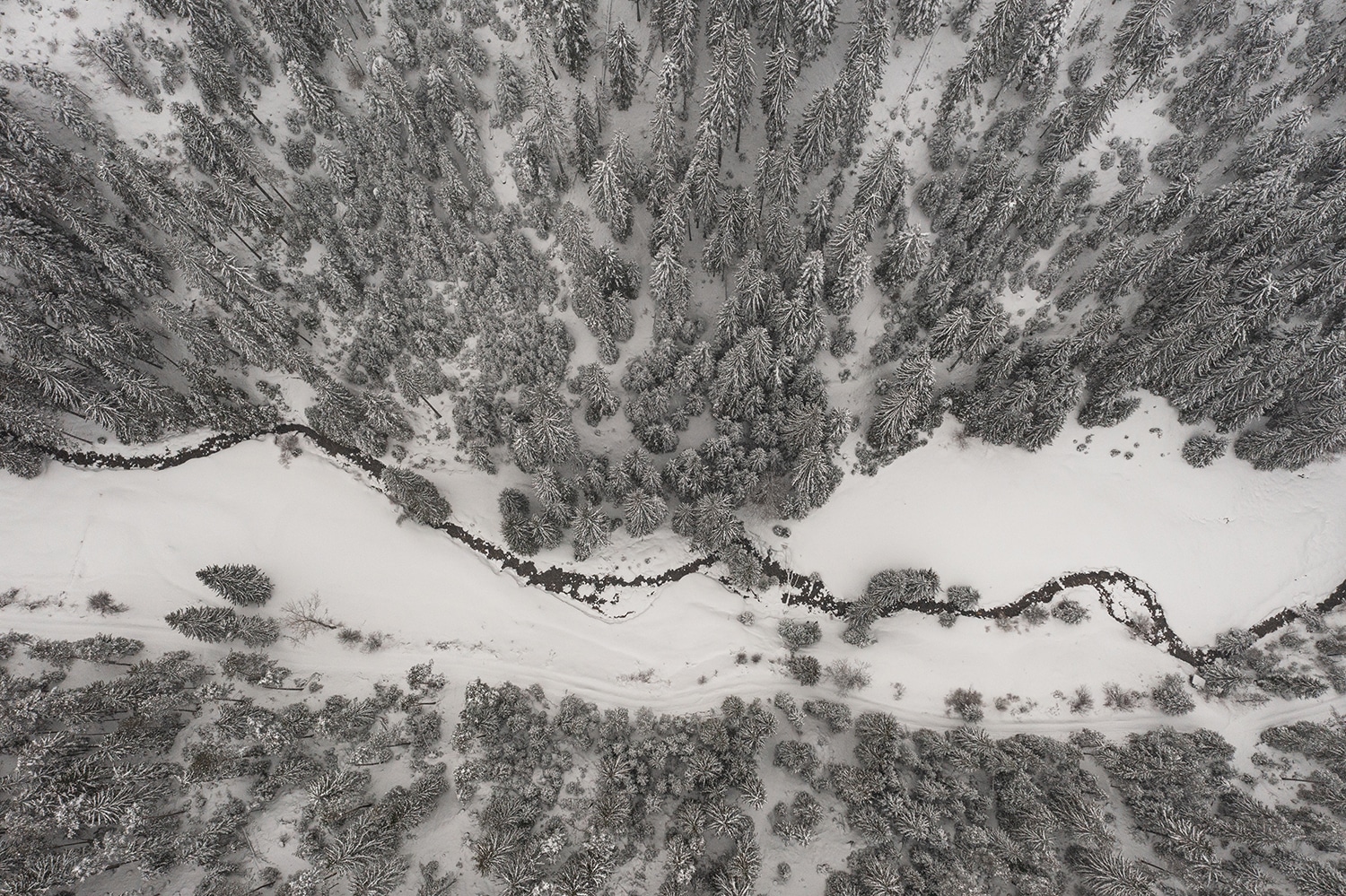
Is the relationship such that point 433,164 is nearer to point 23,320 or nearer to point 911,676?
point 23,320

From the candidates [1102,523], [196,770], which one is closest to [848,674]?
[1102,523]

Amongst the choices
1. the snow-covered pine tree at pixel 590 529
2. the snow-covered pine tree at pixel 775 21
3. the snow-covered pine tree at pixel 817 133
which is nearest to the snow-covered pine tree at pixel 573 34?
the snow-covered pine tree at pixel 775 21

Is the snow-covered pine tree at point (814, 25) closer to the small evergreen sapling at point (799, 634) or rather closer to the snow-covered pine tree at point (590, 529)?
the snow-covered pine tree at point (590, 529)

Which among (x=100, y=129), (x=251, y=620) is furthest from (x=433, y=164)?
(x=251, y=620)

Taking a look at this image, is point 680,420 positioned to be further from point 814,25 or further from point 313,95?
point 313,95

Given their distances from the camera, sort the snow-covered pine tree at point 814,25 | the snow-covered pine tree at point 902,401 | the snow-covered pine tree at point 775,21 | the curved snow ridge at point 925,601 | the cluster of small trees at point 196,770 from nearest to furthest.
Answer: the cluster of small trees at point 196,770
the snow-covered pine tree at point 902,401
the snow-covered pine tree at point 814,25
the snow-covered pine tree at point 775,21
the curved snow ridge at point 925,601

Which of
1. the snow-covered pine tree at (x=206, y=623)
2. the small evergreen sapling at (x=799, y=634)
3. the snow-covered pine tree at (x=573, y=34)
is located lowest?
the snow-covered pine tree at (x=206, y=623)

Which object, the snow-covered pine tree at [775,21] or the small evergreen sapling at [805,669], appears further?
the snow-covered pine tree at [775,21]
